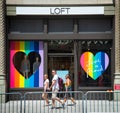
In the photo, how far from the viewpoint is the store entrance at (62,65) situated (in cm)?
2059

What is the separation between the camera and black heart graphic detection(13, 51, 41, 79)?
20688 millimetres

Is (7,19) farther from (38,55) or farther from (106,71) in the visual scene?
(106,71)

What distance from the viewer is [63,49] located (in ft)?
67.7

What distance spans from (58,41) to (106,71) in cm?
305

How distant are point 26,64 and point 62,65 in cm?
195

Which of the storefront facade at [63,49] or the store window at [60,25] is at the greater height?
the store window at [60,25]

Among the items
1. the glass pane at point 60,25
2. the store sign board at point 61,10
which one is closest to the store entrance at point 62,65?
the glass pane at point 60,25

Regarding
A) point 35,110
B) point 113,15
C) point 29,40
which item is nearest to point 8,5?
point 29,40

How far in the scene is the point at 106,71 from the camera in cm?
2069

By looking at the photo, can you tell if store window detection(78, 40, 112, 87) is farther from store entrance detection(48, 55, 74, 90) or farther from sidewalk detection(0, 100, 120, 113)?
sidewalk detection(0, 100, 120, 113)

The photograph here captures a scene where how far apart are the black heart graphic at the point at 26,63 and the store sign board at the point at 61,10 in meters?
2.26

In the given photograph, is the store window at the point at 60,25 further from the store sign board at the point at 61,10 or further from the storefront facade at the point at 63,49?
the store sign board at the point at 61,10

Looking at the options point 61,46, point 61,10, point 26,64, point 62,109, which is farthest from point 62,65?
point 62,109

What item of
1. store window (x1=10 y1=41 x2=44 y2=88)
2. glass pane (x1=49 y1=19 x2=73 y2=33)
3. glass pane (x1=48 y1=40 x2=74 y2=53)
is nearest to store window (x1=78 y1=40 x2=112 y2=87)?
glass pane (x1=48 y1=40 x2=74 y2=53)
